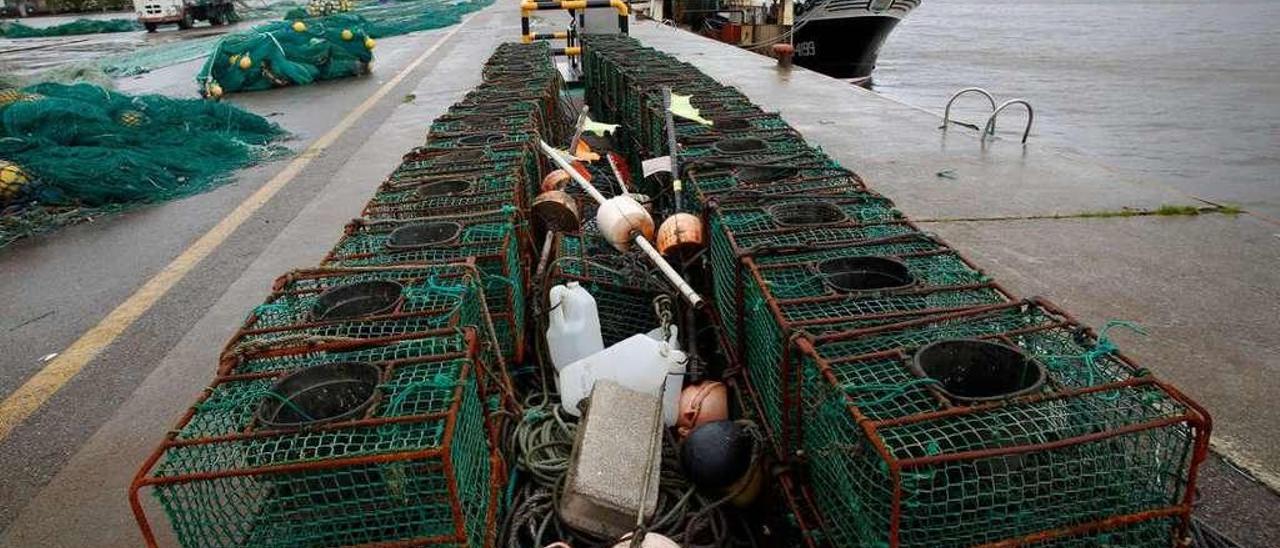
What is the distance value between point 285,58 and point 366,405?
14.7 m

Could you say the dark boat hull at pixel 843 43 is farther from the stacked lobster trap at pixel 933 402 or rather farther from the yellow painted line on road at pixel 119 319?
the stacked lobster trap at pixel 933 402

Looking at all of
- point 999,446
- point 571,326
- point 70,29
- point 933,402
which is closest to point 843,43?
point 571,326

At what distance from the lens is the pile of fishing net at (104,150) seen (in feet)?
23.3

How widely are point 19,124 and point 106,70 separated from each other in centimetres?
1084

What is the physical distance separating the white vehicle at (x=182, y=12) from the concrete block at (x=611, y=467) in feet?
113

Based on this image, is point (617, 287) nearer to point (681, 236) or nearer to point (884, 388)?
point (681, 236)

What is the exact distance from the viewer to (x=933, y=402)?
201cm

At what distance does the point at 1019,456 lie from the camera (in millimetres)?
1903

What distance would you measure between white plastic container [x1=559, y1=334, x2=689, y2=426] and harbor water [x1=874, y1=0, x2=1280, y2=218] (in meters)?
7.16

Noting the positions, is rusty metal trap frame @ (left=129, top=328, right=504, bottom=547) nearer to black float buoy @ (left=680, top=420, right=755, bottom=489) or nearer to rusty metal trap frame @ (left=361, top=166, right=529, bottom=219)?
black float buoy @ (left=680, top=420, right=755, bottom=489)

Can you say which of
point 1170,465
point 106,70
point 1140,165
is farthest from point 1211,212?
point 106,70

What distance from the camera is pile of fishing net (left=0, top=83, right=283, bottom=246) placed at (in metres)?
7.11

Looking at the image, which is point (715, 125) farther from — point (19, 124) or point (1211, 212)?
point (19, 124)

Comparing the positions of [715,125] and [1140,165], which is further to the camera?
[1140,165]
